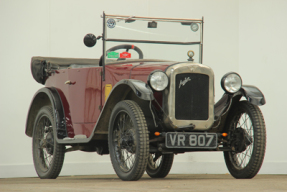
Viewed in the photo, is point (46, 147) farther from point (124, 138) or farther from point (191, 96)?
point (191, 96)

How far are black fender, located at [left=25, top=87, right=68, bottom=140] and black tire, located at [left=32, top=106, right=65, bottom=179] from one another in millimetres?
106

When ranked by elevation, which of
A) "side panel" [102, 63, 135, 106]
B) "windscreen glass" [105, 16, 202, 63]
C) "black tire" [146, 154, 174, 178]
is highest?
"windscreen glass" [105, 16, 202, 63]

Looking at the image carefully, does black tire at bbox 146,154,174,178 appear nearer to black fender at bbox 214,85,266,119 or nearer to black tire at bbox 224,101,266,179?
black tire at bbox 224,101,266,179

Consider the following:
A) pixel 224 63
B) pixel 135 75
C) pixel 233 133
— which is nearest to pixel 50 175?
pixel 135 75

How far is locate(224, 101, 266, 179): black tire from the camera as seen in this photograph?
423 cm

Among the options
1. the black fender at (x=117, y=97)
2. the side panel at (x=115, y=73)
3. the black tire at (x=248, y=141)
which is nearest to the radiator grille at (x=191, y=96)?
the black fender at (x=117, y=97)

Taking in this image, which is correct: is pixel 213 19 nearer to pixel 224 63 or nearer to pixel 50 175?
pixel 224 63

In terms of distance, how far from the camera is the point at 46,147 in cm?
550

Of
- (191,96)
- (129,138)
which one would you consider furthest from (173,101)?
(129,138)

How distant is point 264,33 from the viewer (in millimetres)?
7363

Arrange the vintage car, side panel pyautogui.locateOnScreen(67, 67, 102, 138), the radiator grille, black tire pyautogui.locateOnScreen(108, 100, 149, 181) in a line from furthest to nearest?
side panel pyautogui.locateOnScreen(67, 67, 102, 138) < the radiator grille < the vintage car < black tire pyautogui.locateOnScreen(108, 100, 149, 181)

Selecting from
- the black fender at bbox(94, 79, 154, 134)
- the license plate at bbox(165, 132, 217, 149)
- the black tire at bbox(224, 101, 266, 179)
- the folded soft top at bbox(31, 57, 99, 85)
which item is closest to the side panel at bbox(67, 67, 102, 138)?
the black fender at bbox(94, 79, 154, 134)

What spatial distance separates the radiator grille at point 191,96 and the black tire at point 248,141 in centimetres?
42

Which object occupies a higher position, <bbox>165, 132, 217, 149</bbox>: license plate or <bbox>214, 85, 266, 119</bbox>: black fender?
<bbox>214, 85, 266, 119</bbox>: black fender
